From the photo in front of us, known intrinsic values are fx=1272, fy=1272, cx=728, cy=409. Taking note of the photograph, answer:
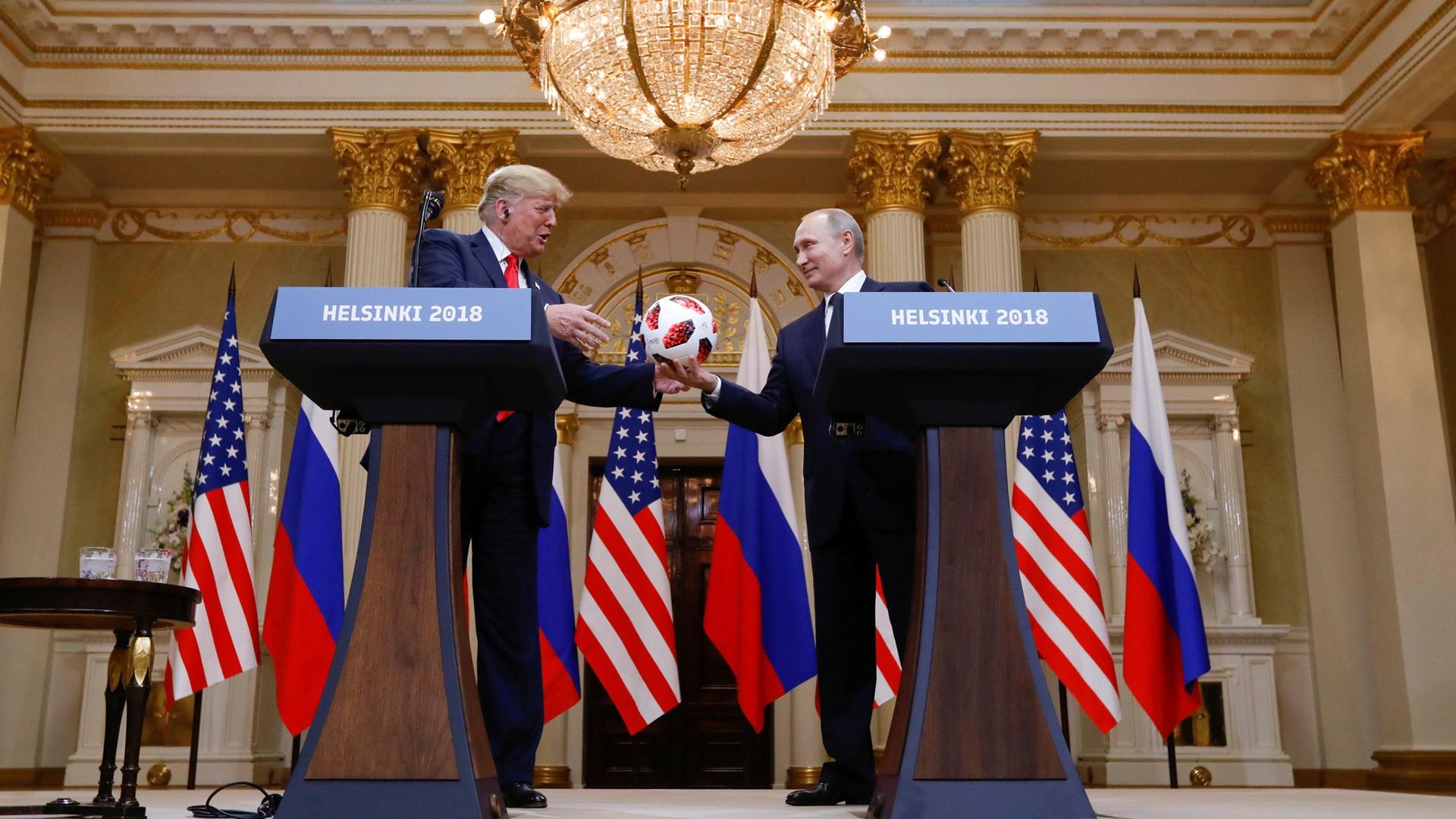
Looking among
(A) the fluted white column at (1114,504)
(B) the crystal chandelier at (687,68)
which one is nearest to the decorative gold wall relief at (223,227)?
(B) the crystal chandelier at (687,68)

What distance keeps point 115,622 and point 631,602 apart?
3463 millimetres

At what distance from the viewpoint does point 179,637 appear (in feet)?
20.8

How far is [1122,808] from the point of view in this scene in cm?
321

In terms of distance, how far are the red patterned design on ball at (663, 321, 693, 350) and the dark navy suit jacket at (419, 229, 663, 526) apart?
0.09 m

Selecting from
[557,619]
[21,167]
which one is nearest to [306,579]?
[557,619]

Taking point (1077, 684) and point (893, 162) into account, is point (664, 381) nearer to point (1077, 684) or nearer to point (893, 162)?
point (1077, 684)

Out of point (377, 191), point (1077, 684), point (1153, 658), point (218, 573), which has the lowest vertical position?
point (1077, 684)

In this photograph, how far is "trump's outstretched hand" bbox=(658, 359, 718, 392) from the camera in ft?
10.1

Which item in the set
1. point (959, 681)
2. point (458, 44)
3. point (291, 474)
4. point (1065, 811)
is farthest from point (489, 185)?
point (458, 44)

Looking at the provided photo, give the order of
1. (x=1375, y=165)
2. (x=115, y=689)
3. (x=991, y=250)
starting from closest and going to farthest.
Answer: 1. (x=115, y=689)
2. (x=991, y=250)
3. (x=1375, y=165)

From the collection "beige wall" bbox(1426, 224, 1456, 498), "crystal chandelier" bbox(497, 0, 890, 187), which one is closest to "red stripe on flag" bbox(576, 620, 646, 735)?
"crystal chandelier" bbox(497, 0, 890, 187)

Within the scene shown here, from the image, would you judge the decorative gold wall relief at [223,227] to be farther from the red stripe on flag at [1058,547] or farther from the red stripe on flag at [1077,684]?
the red stripe on flag at [1077,684]

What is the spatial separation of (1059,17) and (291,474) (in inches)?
226

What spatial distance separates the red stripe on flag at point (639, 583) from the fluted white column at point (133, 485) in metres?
3.97
